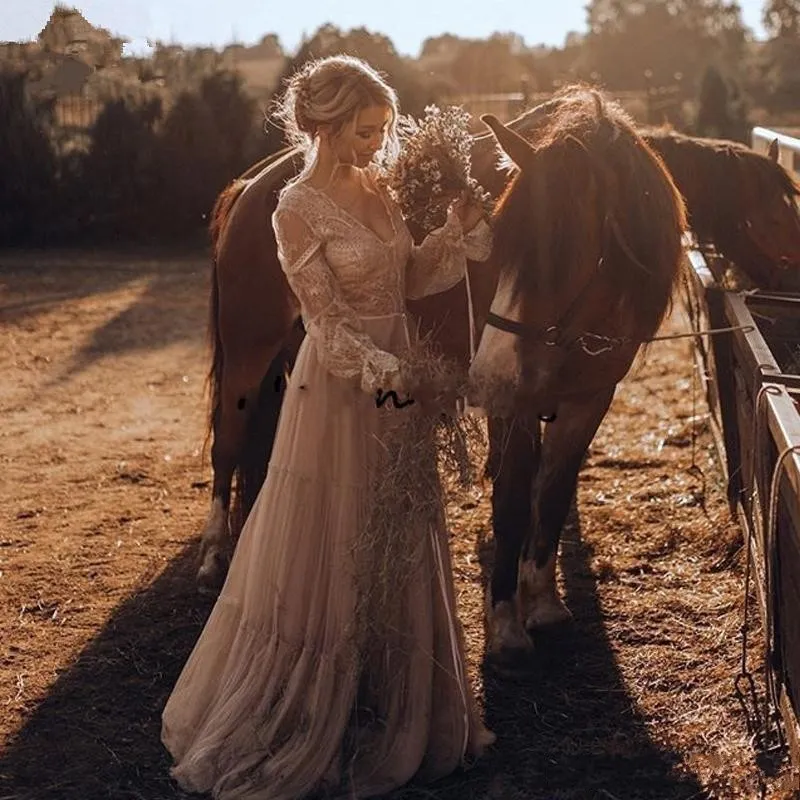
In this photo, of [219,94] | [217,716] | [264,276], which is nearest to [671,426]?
[264,276]

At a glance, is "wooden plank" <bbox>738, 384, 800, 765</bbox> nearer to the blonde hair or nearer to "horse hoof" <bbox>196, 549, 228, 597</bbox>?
the blonde hair

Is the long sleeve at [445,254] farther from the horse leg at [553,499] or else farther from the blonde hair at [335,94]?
the horse leg at [553,499]

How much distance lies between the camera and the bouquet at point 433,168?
8.90ft

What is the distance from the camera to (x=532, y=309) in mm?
2842

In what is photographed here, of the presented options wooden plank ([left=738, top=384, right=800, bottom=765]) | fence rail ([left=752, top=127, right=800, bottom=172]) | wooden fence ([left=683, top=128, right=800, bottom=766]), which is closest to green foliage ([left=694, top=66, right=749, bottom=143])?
fence rail ([left=752, top=127, right=800, bottom=172])

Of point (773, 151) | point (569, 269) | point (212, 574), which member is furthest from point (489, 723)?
point (773, 151)

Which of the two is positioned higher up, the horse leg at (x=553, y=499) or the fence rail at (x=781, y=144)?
the fence rail at (x=781, y=144)

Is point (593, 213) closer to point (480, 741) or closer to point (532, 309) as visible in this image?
point (532, 309)

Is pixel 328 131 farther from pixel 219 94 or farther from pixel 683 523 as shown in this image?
pixel 219 94

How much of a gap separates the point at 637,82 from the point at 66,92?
18.8 meters

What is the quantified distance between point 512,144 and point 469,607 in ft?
5.48

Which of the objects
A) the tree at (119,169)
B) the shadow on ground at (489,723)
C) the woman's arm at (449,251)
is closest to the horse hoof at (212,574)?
the shadow on ground at (489,723)

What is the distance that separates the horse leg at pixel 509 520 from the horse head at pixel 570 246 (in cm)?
40

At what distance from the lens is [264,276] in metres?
3.96
